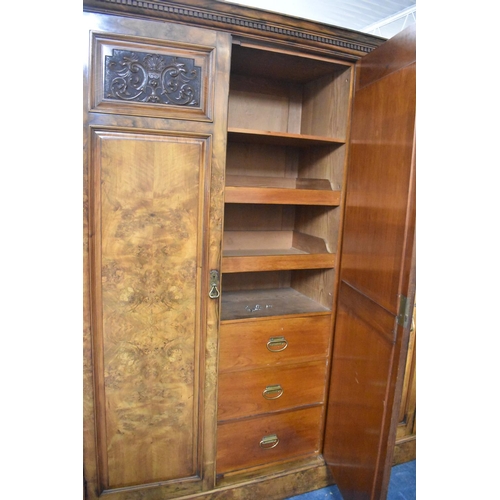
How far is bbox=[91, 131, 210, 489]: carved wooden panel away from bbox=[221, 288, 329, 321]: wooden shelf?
0.25 meters

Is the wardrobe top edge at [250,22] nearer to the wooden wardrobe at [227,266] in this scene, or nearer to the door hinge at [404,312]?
the wooden wardrobe at [227,266]

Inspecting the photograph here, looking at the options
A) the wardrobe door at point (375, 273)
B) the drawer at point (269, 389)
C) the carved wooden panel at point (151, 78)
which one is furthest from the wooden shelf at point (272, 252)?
the carved wooden panel at point (151, 78)

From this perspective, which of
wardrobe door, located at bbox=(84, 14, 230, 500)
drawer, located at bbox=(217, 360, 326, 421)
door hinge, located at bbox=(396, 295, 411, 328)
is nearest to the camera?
door hinge, located at bbox=(396, 295, 411, 328)

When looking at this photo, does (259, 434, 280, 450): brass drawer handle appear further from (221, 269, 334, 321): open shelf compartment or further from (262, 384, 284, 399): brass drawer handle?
(221, 269, 334, 321): open shelf compartment

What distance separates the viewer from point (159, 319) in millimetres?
1297

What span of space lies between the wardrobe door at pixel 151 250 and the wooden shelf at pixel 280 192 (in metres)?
0.10

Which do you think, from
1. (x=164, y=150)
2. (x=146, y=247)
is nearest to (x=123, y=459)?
(x=146, y=247)

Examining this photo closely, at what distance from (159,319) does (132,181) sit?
0.49 meters

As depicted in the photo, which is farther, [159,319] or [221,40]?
[159,319]

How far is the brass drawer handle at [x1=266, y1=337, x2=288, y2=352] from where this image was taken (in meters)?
1.49

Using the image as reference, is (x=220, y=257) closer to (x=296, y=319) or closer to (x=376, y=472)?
(x=296, y=319)

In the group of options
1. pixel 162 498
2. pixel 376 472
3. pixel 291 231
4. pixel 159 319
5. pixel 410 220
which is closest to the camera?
pixel 410 220

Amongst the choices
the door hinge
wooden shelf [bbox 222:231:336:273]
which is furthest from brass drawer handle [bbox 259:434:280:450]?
the door hinge

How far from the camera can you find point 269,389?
1.52 meters
